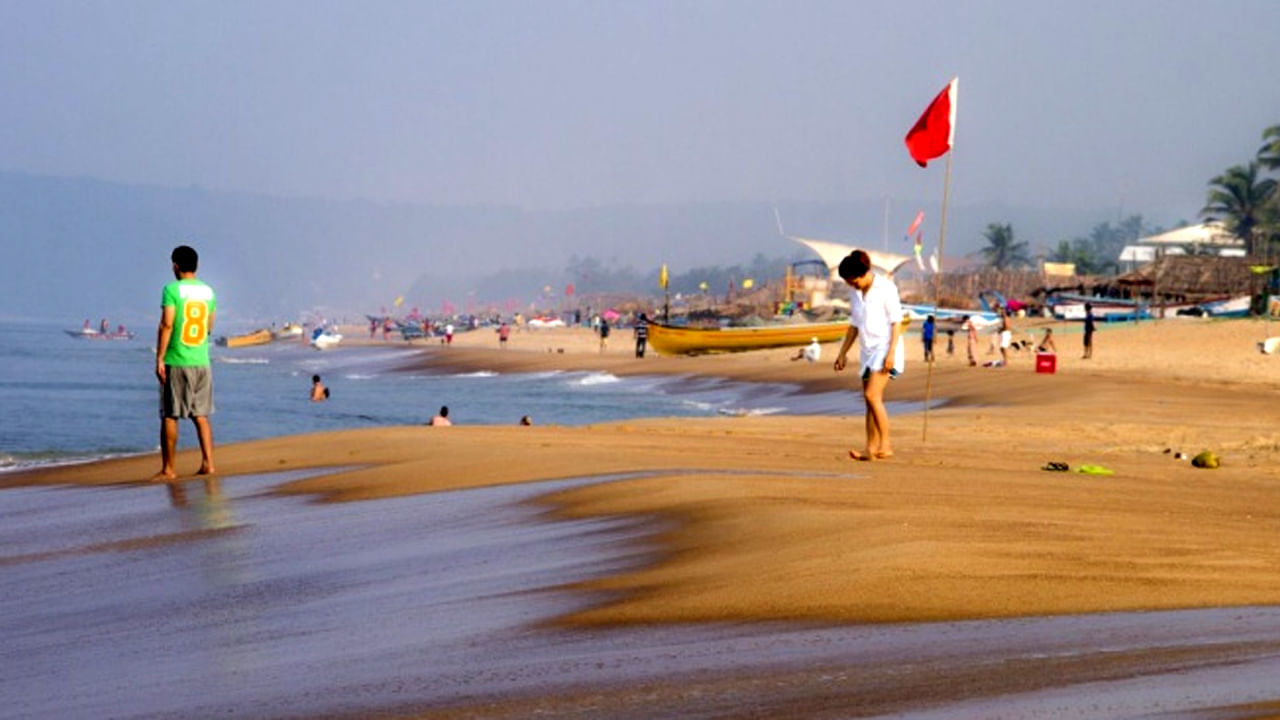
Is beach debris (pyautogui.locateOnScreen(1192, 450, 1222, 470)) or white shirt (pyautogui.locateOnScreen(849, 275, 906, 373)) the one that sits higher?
white shirt (pyautogui.locateOnScreen(849, 275, 906, 373))

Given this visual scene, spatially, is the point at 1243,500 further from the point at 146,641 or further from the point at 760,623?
the point at 146,641

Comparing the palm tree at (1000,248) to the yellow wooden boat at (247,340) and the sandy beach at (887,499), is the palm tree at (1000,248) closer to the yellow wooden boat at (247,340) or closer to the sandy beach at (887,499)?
the yellow wooden boat at (247,340)

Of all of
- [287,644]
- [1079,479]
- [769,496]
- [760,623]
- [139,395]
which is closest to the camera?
[760,623]

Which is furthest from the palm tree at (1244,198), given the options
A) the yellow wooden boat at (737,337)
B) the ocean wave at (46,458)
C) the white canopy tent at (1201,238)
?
the ocean wave at (46,458)

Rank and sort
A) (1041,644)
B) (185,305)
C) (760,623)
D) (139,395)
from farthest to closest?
(139,395)
(185,305)
(760,623)
(1041,644)

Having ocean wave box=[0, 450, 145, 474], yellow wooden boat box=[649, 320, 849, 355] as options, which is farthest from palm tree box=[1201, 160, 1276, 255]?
ocean wave box=[0, 450, 145, 474]

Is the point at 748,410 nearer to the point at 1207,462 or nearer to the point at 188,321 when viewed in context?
the point at 1207,462

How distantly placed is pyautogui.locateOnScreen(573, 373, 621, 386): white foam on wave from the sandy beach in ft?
103

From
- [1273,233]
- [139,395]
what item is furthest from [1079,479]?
[1273,233]

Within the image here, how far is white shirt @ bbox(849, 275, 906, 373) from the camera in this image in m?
12.4

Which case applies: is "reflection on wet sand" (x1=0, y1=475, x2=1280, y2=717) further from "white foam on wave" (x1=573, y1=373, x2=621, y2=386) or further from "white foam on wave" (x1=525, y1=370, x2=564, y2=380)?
"white foam on wave" (x1=525, y1=370, x2=564, y2=380)

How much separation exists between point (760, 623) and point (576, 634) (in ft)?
2.00

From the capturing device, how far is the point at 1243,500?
9.56 meters

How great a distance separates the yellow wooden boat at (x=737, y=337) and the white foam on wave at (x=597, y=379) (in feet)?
18.4
